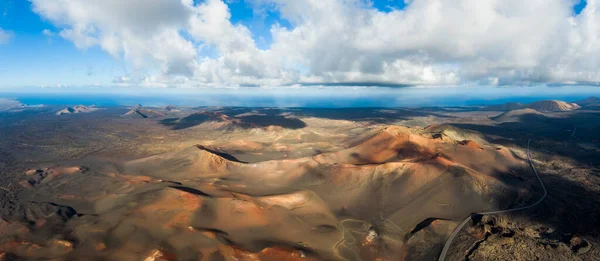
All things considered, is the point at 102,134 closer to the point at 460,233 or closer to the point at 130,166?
the point at 130,166

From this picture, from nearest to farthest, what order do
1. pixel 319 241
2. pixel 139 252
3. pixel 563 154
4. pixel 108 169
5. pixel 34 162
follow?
1. pixel 139 252
2. pixel 319 241
3. pixel 108 169
4. pixel 34 162
5. pixel 563 154

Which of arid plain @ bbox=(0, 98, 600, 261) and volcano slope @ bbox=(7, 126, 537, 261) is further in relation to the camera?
volcano slope @ bbox=(7, 126, 537, 261)

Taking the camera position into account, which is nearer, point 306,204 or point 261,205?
point 261,205

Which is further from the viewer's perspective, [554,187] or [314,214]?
[554,187]

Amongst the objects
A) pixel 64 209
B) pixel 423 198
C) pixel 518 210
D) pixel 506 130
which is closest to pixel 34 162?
pixel 64 209

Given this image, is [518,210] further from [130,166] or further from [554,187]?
[130,166]

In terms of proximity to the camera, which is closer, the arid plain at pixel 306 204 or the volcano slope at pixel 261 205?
the arid plain at pixel 306 204

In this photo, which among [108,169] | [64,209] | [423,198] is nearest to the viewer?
[64,209]

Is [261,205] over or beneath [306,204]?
over
